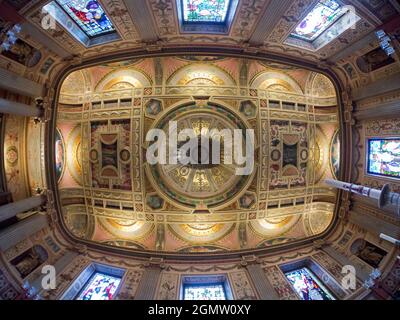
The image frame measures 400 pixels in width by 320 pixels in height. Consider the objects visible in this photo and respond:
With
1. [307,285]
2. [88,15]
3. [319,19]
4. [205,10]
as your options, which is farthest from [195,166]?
[319,19]

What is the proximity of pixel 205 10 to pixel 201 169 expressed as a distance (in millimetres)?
8258

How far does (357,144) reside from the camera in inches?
443

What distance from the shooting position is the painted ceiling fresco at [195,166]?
13406mm

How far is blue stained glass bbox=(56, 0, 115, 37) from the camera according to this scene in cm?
831

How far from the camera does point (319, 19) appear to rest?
9.03 metres

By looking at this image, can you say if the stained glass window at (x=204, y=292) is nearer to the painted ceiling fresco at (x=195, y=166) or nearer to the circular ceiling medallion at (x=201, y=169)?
the painted ceiling fresco at (x=195, y=166)

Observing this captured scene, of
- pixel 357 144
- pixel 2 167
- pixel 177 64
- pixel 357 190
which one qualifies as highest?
pixel 177 64

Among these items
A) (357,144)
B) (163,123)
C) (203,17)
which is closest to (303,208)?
(357,144)

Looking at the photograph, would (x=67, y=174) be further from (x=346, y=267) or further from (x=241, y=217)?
(x=346, y=267)

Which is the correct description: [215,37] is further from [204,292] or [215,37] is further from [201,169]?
[204,292]

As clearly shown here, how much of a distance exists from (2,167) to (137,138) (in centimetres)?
632

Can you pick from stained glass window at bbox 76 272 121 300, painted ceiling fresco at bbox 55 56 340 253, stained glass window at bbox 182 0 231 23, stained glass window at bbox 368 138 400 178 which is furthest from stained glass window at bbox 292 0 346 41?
stained glass window at bbox 76 272 121 300

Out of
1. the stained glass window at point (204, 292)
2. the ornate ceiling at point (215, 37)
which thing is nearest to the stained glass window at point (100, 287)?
the stained glass window at point (204, 292)

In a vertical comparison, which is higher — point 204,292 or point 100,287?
point 100,287
